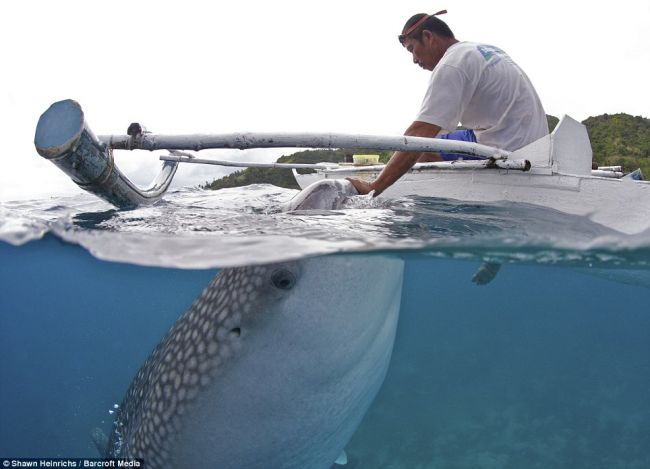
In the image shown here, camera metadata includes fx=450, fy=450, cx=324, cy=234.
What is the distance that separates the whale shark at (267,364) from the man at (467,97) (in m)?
1.48

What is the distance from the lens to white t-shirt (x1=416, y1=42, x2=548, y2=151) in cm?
398

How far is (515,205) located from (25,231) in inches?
173

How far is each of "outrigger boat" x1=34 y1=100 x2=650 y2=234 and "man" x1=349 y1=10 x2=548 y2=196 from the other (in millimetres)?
440

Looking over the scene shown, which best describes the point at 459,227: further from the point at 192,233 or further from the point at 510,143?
the point at 192,233

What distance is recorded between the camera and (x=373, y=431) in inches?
331

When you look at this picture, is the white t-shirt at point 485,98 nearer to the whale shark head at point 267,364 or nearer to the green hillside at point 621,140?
the whale shark head at point 267,364

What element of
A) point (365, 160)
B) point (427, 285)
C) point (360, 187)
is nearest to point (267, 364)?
point (360, 187)

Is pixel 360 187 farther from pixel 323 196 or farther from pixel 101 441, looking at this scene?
pixel 101 441

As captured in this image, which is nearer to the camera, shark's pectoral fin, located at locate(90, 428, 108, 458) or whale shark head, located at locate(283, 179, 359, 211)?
whale shark head, located at locate(283, 179, 359, 211)

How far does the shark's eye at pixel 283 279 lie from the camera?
7.00 ft

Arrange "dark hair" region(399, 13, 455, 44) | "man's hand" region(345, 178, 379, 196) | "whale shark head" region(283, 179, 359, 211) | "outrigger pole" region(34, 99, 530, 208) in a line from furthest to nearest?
"dark hair" region(399, 13, 455, 44), "man's hand" region(345, 178, 379, 196), "whale shark head" region(283, 179, 359, 211), "outrigger pole" region(34, 99, 530, 208)

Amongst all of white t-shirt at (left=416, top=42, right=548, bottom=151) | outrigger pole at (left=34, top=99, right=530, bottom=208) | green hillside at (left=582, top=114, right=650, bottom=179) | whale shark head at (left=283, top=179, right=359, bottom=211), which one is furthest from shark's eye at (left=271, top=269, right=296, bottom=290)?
green hillside at (left=582, top=114, right=650, bottom=179)

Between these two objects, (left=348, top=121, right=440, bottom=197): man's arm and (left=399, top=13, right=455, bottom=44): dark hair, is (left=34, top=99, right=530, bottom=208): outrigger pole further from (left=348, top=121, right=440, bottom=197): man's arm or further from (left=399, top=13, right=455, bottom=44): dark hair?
(left=399, top=13, right=455, bottom=44): dark hair

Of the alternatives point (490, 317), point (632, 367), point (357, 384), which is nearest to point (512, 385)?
point (490, 317)
